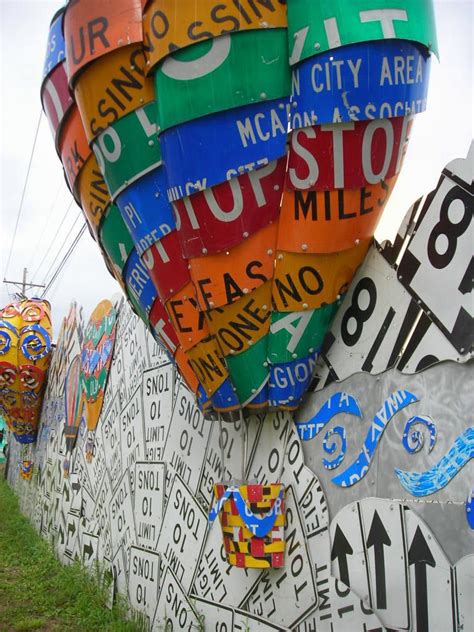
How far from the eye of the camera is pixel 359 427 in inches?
112

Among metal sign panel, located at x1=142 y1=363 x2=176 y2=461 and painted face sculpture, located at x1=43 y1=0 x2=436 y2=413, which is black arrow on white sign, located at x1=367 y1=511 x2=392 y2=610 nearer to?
painted face sculpture, located at x1=43 y1=0 x2=436 y2=413

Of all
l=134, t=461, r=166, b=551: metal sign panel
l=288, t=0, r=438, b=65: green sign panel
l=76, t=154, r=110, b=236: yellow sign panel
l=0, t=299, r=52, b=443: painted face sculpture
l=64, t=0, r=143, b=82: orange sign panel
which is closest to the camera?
l=288, t=0, r=438, b=65: green sign panel

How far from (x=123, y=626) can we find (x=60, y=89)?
4.06 m

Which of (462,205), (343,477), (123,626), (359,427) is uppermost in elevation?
(462,205)

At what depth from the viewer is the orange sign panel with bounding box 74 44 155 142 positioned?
2.85 m

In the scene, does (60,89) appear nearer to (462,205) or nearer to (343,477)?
(462,205)

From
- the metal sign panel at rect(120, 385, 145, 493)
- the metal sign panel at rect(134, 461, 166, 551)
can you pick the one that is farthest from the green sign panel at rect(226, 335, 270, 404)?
the metal sign panel at rect(120, 385, 145, 493)

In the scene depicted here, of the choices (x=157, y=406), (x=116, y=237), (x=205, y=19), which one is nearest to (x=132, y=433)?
(x=157, y=406)

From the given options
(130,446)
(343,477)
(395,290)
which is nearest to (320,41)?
(395,290)

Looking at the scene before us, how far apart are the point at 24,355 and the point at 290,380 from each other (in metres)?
8.13

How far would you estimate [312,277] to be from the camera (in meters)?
2.88

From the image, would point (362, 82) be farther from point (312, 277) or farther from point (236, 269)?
point (236, 269)

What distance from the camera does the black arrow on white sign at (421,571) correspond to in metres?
2.34

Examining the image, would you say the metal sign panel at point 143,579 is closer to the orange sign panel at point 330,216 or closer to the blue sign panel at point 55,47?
the orange sign panel at point 330,216
